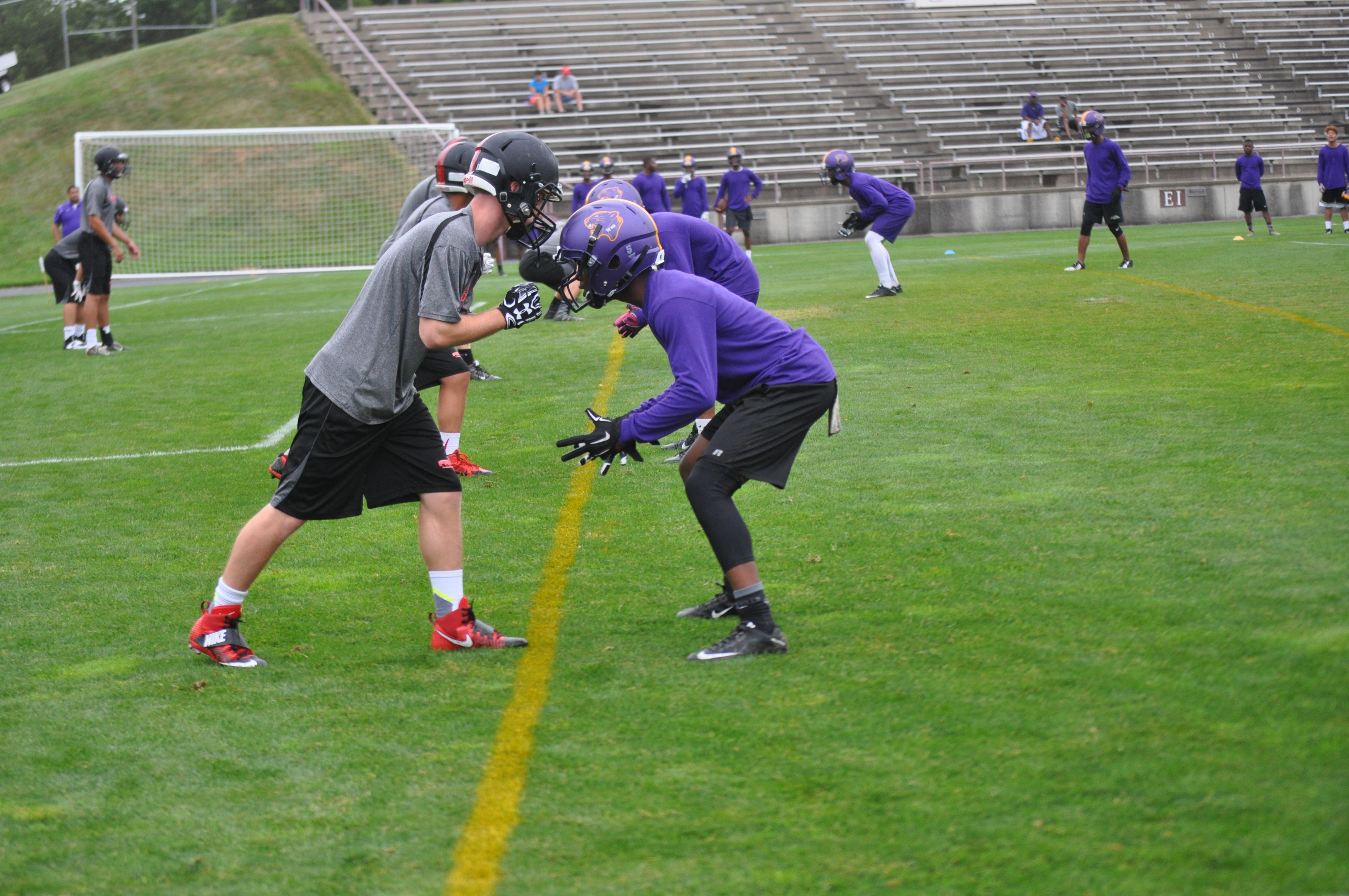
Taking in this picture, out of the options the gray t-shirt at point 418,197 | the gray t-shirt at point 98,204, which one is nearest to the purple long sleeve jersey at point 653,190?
the gray t-shirt at point 98,204

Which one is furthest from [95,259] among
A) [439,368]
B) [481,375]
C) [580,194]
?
[439,368]

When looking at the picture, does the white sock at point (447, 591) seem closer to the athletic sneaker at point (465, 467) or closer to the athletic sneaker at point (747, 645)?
the athletic sneaker at point (747, 645)

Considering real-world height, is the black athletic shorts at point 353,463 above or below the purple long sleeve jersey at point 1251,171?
below

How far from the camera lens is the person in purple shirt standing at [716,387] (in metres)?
4.33

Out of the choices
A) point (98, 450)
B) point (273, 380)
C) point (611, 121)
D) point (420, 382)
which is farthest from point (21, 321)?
point (611, 121)

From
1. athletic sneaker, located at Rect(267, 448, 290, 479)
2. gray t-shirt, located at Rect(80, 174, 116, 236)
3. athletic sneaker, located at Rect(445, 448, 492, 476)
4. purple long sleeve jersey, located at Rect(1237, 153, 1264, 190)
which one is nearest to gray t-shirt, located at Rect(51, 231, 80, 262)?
gray t-shirt, located at Rect(80, 174, 116, 236)

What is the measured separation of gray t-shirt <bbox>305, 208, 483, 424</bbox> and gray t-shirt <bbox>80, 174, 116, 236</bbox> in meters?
10.7

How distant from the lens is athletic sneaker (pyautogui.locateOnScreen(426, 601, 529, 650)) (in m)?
4.70

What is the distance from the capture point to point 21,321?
19.6 metres

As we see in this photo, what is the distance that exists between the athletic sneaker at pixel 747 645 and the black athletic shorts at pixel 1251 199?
74.3ft

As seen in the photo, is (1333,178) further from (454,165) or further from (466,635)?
(466,635)

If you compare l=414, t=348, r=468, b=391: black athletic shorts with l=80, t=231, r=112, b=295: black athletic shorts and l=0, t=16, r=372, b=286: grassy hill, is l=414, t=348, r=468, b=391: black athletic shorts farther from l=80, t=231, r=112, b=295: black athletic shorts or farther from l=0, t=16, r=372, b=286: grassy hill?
l=0, t=16, r=372, b=286: grassy hill

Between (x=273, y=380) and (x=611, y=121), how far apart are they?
2412 cm

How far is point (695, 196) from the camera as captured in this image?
24906mm
